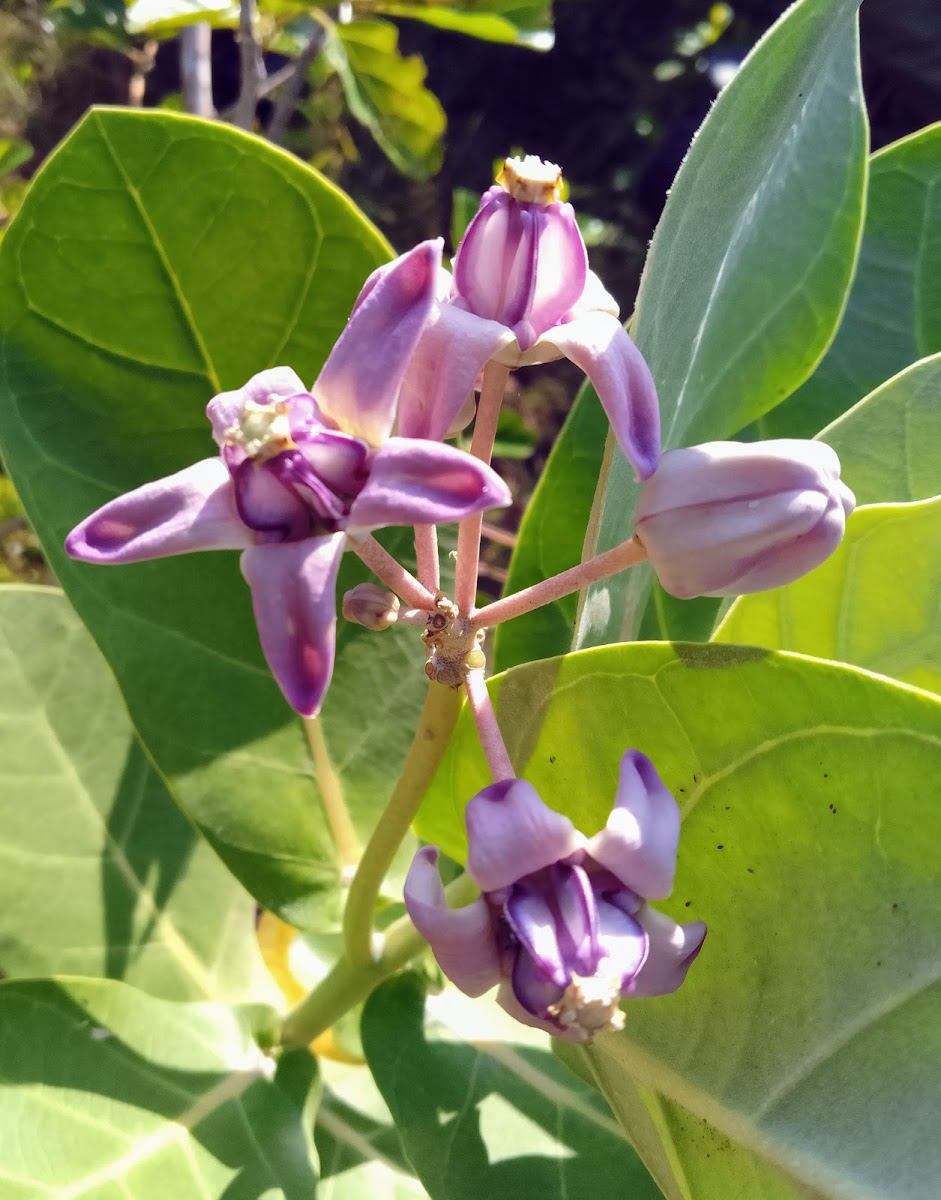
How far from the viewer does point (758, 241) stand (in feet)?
2.30

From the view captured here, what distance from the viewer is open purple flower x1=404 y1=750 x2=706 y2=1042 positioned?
422mm

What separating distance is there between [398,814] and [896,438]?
41cm

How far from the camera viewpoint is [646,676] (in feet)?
1.72

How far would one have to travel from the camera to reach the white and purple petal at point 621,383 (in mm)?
462

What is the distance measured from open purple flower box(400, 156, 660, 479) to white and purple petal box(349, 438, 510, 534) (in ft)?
0.14

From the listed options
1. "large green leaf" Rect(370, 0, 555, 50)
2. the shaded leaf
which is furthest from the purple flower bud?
the shaded leaf

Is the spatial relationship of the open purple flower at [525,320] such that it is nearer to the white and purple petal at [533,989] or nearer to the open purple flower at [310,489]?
the open purple flower at [310,489]

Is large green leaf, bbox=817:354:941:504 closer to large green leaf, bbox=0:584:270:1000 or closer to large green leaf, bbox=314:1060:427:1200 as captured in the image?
large green leaf, bbox=314:1060:427:1200

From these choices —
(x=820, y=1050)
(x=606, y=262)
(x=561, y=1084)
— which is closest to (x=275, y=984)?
(x=561, y=1084)

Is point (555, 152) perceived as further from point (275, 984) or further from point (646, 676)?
point (646, 676)

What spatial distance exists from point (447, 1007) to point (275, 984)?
0.30 meters

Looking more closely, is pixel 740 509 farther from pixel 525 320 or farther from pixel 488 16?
pixel 488 16

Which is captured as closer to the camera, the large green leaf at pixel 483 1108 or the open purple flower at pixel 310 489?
the open purple flower at pixel 310 489

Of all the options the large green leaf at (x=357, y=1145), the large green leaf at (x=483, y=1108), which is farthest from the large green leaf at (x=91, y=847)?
the large green leaf at (x=483, y=1108)
